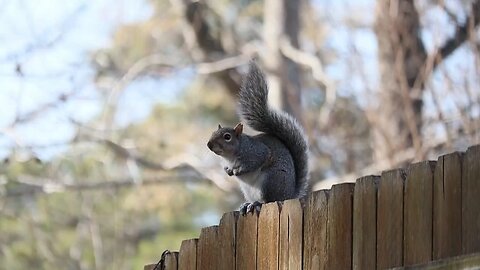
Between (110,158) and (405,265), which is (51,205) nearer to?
(110,158)

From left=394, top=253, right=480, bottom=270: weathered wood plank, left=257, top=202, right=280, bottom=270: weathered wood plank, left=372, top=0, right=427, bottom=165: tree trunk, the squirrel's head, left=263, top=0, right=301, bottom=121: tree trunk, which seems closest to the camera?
left=394, top=253, right=480, bottom=270: weathered wood plank

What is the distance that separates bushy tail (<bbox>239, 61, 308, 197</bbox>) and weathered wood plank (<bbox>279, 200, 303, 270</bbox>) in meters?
0.87

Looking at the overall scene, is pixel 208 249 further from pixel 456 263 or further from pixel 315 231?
pixel 456 263

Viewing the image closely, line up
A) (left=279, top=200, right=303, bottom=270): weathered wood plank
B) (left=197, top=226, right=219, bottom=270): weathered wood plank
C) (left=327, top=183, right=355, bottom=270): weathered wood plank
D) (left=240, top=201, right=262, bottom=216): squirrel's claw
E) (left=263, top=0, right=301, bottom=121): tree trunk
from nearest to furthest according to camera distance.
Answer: (left=327, top=183, right=355, bottom=270): weathered wood plank → (left=279, top=200, right=303, bottom=270): weathered wood plank → (left=240, top=201, right=262, bottom=216): squirrel's claw → (left=197, top=226, right=219, bottom=270): weathered wood plank → (left=263, top=0, right=301, bottom=121): tree trunk

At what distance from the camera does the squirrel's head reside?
15.2ft

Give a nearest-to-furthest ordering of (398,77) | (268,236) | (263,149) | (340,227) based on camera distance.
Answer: (340,227), (268,236), (263,149), (398,77)

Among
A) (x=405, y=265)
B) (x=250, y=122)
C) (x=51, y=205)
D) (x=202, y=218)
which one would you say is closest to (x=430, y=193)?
(x=405, y=265)

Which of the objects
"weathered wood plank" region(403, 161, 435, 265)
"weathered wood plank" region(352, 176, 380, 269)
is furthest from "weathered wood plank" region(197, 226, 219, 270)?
"weathered wood plank" region(403, 161, 435, 265)

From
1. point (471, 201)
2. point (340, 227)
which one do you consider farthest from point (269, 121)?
point (471, 201)

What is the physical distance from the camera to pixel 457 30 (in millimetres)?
8414

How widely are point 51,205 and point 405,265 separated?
12030 millimetres

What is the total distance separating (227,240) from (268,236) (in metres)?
0.22

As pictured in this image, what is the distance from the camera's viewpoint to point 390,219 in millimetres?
3113

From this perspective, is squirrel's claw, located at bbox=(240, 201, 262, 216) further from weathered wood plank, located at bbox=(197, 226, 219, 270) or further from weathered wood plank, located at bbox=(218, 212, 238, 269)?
weathered wood plank, located at bbox=(197, 226, 219, 270)
